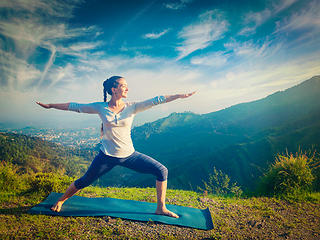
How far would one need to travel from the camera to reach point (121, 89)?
8.71ft

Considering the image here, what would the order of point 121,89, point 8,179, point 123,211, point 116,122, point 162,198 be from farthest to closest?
point 8,179, point 123,211, point 162,198, point 121,89, point 116,122

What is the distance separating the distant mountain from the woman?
17921 mm

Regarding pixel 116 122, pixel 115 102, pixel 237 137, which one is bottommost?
pixel 237 137

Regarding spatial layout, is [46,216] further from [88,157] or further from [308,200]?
[88,157]

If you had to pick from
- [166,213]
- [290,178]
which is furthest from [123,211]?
[290,178]

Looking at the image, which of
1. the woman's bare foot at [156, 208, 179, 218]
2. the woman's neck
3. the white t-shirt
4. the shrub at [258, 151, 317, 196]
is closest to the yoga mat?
the woman's bare foot at [156, 208, 179, 218]

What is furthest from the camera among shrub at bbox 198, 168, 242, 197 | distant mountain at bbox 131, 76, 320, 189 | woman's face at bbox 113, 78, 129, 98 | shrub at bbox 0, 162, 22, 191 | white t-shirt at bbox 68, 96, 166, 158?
distant mountain at bbox 131, 76, 320, 189

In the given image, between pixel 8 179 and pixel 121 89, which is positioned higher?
pixel 121 89

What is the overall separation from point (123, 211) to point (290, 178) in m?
4.30

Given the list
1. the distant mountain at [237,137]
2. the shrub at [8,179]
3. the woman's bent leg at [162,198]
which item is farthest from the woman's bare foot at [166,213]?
the distant mountain at [237,137]

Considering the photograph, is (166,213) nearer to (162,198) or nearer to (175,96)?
(162,198)

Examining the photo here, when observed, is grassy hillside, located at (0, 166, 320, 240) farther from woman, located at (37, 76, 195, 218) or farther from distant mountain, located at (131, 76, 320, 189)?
distant mountain, located at (131, 76, 320, 189)

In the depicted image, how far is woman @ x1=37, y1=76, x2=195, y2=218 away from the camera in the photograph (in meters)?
2.57

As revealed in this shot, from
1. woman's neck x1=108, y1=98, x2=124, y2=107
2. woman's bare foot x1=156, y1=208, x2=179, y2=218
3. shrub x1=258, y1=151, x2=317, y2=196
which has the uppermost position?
woman's neck x1=108, y1=98, x2=124, y2=107
